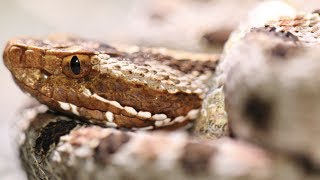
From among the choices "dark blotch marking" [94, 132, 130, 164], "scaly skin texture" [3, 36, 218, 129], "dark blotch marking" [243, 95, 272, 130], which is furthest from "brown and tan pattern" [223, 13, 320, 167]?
"scaly skin texture" [3, 36, 218, 129]

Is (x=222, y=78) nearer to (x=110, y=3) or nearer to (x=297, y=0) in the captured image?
(x=297, y=0)

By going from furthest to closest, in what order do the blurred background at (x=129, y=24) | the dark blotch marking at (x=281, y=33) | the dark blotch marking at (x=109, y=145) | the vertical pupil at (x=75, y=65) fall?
the blurred background at (x=129, y=24)
the vertical pupil at (x=75, y=65)
the dark blotch marking at (x=109, y=145)
the dark blotch marking at (x=281, y=33)

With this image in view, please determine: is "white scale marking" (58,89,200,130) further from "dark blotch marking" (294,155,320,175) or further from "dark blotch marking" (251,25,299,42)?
"dark blotch marking" (294,155,320,175)

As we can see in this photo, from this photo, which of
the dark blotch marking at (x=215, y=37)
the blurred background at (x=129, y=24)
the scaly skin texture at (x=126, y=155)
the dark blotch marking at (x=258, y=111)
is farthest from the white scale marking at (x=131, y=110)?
the dark blotch marking at (x=215, y=37)

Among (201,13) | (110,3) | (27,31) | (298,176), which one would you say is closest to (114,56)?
(298,176)

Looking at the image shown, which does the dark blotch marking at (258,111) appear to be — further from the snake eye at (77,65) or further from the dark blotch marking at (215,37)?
the dark blotch marking at (215,37)

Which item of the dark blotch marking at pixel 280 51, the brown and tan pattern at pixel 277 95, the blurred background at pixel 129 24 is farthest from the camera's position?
the blurred background at pixel 129 24

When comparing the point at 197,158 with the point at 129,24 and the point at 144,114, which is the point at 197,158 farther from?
the point at 129,24
